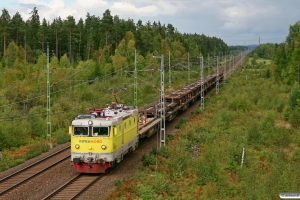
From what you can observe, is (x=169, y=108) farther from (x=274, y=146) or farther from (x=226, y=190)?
(x=226, y=190)

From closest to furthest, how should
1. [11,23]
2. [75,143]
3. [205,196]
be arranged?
1. [205,196]
2. [75,143]
3. [11,23]

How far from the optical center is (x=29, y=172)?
22203 mm

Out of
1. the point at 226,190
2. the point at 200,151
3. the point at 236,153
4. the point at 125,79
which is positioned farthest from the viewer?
the point at 125,79

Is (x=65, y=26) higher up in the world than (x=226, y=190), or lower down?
higher up

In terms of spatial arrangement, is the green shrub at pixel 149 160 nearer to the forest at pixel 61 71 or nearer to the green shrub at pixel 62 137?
the forest at pixel 61 71

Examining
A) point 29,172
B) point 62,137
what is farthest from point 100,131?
point 62,137

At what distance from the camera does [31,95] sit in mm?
42062

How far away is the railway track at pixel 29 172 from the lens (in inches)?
765

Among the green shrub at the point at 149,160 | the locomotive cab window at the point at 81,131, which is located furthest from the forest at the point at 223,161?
the locomotive cab window at the point at 81,131

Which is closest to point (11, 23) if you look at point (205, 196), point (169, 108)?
point (169, 108)

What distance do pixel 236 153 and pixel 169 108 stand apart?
45.1 ft

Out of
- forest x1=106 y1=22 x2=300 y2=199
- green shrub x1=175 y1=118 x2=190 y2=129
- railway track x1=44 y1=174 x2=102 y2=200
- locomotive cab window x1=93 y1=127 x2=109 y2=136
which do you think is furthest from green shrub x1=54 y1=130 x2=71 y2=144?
locomotive cab window x1=93 y1=127 x2=109 y2=136

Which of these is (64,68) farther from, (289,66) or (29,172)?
(289,66)

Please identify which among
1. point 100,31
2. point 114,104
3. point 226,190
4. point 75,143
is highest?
point 100,31
